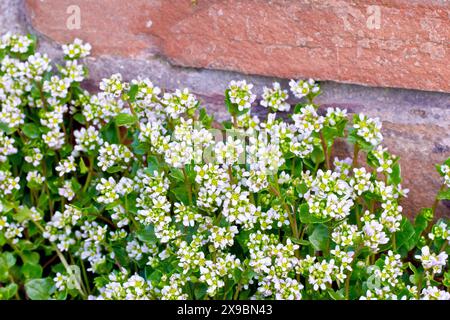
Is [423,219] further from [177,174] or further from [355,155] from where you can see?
[177,174]

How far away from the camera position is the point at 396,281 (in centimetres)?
120

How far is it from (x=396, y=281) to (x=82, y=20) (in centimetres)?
79

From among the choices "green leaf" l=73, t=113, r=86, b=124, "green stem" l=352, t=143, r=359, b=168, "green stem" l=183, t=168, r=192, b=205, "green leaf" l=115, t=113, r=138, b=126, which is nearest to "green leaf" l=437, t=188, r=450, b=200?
"green stem" l=352, t=143, r=359, b=168

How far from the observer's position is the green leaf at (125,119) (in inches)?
51.7

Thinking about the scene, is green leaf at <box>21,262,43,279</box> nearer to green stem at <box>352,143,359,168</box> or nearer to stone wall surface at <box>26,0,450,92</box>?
stone wall surface at <box>26,0,450,92</box>

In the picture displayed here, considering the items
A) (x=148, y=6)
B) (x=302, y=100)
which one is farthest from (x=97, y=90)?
(x=302, y=100)

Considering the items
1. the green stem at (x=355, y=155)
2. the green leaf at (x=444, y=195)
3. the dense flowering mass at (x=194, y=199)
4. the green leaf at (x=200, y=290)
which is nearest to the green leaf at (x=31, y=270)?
the dense flowering mass at (x=194, y=199)

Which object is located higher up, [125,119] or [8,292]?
[125,119]

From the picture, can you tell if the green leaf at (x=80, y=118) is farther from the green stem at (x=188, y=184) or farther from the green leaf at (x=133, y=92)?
the green stem at (x=188, y=184)

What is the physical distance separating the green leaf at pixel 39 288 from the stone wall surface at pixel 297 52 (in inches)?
16.9

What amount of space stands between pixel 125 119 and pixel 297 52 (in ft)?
1.10

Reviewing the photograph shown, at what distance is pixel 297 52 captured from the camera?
1.35 m

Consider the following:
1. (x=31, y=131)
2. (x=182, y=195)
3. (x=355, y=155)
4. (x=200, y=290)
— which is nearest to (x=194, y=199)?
(x=182, y=195)

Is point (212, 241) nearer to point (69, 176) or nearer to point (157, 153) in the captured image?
point (157, 153)
